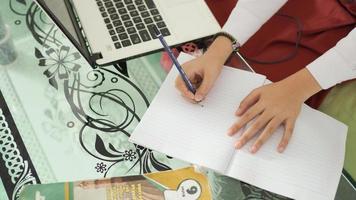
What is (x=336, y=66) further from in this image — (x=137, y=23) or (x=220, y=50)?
(x=137, y=23)

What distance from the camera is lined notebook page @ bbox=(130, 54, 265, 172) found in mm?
748

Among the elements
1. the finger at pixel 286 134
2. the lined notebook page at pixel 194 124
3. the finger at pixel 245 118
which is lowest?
the finger at pixel 286 134

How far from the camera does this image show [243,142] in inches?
30.0

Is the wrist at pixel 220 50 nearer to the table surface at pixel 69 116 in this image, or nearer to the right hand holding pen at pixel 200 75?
the right hand holding pen at pixel 200 75

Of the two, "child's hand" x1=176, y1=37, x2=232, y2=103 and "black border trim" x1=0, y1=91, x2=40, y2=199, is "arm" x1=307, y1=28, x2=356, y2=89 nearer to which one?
"child's hand" x1=176, y1=37, x2=232, y2=103

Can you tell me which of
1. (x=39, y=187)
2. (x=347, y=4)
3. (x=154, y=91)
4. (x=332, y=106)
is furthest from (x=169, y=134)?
(x=347, y=4)

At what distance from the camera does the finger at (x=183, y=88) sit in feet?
2.62

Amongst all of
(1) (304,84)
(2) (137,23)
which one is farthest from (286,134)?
(2) (137,23)

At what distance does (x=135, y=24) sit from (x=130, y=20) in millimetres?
17

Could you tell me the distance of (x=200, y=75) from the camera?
2.81ft

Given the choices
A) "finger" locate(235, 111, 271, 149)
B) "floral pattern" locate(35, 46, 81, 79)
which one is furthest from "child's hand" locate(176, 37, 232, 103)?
"floral pattern" locate(35, 46, 81, 79)

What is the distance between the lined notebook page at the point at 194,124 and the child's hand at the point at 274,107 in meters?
0.02

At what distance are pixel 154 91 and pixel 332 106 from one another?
39 centimetres

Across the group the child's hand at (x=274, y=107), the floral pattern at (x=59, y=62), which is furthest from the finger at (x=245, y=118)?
the floral pattern at (x=59, y=62)
